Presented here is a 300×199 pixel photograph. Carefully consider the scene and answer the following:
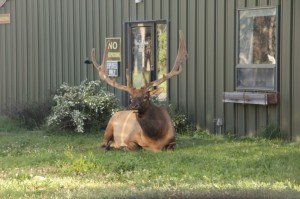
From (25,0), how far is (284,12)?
822 cm

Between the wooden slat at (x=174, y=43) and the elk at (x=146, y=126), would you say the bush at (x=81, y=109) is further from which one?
the elk at (x=146, y=126)

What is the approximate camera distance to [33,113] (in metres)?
14.9

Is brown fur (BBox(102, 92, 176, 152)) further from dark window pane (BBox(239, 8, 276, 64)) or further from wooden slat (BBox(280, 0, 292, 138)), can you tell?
dark window pane (BBox(239, 8, 276, 64))

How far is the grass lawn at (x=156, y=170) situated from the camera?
7.08 metres

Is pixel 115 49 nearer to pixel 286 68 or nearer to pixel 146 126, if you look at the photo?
pixel 286 68

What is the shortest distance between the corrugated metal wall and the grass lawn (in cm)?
76

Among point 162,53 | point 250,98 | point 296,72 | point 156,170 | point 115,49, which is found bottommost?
point 156,170

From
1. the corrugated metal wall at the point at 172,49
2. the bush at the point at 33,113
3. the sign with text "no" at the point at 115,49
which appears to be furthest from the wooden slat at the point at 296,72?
the bush at the point at 33,113

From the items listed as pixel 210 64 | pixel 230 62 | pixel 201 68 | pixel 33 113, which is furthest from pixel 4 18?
pixel 230 62

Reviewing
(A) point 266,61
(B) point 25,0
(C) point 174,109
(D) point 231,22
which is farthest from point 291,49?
(B) point 25,0

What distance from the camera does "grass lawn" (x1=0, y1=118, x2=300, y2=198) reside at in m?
7.08

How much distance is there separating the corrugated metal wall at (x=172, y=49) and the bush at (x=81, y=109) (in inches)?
50.6

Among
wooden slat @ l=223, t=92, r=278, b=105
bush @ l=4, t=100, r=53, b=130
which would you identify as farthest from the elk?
bush @ l=4, t=100, r=53, b=130

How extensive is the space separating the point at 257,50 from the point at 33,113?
5.43m
